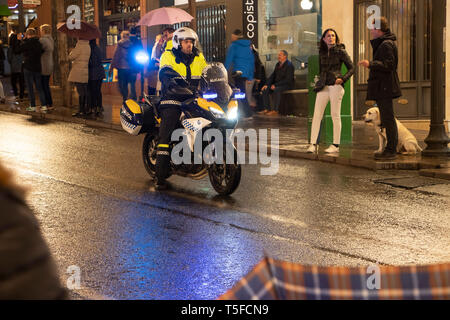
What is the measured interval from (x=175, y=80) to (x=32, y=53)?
10.9 meters

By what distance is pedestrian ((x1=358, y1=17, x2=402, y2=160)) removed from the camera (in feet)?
38.0

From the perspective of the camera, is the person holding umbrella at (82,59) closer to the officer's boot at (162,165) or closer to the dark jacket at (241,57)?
the dark jacket at (241,57)

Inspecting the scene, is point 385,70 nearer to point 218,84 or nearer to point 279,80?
point 218,84

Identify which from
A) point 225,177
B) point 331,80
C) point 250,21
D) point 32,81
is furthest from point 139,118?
point 250,21

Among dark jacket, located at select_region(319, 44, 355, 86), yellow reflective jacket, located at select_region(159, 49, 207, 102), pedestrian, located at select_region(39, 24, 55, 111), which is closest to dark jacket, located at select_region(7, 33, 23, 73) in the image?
pedestrian, located at select_region(39, 24, 55, 111)

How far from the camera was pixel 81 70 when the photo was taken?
18203 mm

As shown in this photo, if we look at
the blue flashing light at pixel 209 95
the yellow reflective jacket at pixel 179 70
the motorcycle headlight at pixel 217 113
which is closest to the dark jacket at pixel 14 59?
the yellow reflective jacket at pixel 179 70

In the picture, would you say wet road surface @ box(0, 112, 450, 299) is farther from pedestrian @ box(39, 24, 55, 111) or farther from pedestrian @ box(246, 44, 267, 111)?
pedestrian @ box(246, 44, 267, 111)

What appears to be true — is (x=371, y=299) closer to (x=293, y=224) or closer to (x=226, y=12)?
A: (x=293, y=224)

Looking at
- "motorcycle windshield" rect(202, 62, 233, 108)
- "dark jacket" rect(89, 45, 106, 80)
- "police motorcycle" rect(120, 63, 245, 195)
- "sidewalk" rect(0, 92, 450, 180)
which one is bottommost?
"sidewalk" rect(0, 92, 450, 180)

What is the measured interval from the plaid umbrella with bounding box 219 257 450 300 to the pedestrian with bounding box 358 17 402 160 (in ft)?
32.8

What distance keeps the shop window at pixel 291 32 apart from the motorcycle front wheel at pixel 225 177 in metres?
11.8

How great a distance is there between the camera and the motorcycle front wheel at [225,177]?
28.3ft

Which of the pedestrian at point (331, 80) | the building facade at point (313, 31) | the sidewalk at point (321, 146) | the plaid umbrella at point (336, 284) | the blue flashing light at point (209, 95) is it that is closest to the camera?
the plaid umbrella at point (336, 284)
